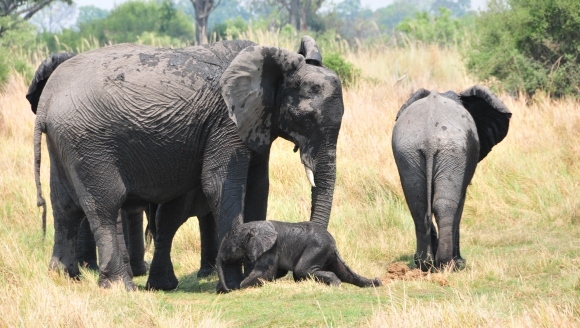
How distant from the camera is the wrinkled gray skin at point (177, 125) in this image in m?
7.99

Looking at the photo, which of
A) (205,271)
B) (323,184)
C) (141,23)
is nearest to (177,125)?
(323,184)

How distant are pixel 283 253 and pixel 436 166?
4.71 ft

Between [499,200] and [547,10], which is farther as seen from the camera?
[547,10]

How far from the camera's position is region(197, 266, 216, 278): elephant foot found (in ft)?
30.6

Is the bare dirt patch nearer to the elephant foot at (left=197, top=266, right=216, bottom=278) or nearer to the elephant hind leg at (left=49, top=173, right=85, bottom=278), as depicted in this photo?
the elephant foot at (left=197, top=266, right=216, bottom=278)

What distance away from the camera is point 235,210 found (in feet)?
26.8

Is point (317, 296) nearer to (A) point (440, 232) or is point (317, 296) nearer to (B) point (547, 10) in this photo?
(A) point (440, 232)

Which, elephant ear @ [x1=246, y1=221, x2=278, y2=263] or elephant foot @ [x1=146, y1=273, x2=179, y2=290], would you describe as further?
elephant foot @ [x1=146, y1=273, x2=179, y2=290]

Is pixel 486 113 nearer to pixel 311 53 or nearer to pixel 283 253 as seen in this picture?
pixel 311 53

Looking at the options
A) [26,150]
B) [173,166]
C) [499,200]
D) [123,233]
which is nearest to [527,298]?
[173,166]

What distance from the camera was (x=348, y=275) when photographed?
26.2ft

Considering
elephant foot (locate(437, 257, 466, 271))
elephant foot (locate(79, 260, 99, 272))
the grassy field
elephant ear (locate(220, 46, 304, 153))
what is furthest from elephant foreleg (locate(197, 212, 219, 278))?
elephant foot (locate(437, 257, 466, 271))

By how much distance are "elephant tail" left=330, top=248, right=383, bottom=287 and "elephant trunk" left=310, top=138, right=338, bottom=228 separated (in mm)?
326

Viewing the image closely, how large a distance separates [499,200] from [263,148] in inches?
163
